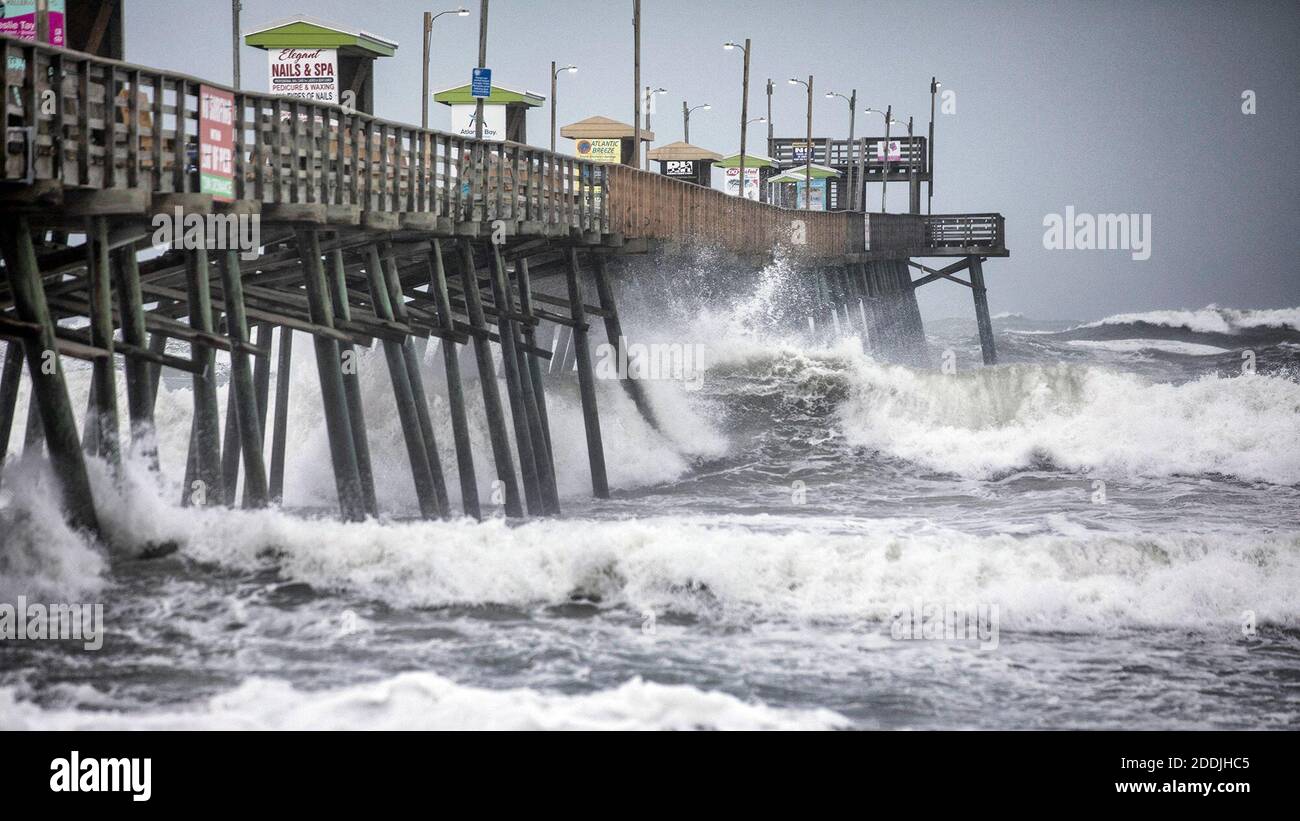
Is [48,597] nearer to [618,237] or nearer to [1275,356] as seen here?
[618,237]

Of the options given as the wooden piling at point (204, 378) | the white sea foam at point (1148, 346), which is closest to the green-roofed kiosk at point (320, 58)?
the wooden piling at point (204, 378)

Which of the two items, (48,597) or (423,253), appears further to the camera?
(423,253)

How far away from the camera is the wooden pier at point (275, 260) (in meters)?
13.0

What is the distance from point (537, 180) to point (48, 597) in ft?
38.5

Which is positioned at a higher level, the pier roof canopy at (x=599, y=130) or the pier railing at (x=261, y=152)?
the pier roof canopy at (x=599, y=130)

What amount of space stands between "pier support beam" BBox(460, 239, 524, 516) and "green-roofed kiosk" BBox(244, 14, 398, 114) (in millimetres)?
2394

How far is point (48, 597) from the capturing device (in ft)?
42.6

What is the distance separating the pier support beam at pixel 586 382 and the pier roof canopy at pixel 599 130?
14.8 metres

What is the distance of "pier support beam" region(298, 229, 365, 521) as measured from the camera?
17.1 meters

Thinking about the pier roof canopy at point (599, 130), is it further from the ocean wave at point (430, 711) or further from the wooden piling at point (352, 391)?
the ocean wave at point (430, 711)

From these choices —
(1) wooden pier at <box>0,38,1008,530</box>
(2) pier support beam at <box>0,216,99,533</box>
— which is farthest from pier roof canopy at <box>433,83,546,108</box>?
(2) pier support beam at <box>0,216,99,533</box>

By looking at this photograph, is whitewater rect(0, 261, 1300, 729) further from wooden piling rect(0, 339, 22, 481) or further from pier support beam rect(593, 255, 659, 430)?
pier support beam rect(593, 255, 659, 430)

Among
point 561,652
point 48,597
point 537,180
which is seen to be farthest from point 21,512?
point 537,180
